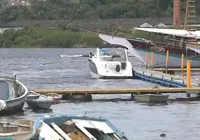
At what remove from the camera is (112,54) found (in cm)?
6969

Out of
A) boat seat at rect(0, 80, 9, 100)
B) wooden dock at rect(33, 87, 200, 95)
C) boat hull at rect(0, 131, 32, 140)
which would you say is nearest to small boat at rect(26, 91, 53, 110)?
boat seat at rect(0, 80, 9, 100)

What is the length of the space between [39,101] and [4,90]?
2424 millimetres

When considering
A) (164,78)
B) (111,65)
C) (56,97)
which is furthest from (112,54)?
(56,97)

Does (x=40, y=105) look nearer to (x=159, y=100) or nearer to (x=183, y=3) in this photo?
(x=159, y=100)

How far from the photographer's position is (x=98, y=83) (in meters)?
63.4

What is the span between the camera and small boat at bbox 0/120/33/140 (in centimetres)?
2705

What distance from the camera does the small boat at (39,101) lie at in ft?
139

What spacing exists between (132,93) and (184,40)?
126ft

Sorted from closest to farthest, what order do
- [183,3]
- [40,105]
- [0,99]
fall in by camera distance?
[0,99]
[40,105]
[183,3]

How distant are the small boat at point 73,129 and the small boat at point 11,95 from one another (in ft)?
39.8

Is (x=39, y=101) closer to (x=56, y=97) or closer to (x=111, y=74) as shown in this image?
(x=56, y=97)

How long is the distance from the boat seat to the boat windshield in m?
26.6

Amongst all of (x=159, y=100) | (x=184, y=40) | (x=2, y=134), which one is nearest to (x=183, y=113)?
(x=159, y=100)

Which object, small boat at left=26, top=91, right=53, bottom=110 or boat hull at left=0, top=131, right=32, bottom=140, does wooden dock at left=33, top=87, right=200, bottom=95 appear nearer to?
small boat at left=26, top=91, right=53, bottom=110
